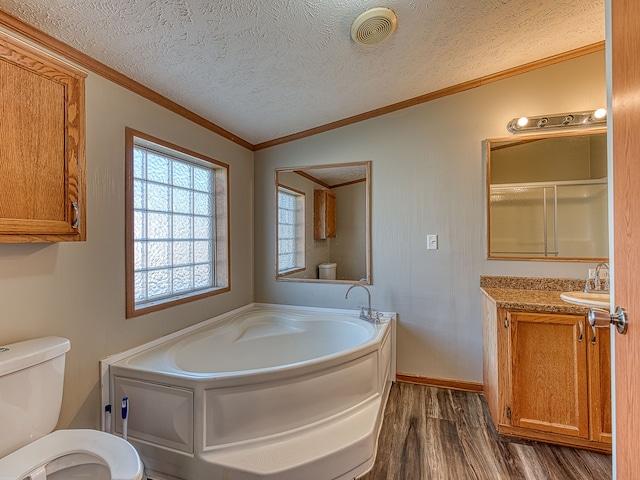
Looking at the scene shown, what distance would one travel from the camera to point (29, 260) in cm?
134

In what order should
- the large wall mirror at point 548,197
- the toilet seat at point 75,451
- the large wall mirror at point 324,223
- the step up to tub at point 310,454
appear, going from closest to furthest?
the toilet seat at point 75,451 < the step up to tub at point 310,454 < the large wall mirror at point 548,197 < the large wall mirror at point 324,223

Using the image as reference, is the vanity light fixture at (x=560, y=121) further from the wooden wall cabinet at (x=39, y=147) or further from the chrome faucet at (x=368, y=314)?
the wooden wall cabinet at (x=39, y=147)

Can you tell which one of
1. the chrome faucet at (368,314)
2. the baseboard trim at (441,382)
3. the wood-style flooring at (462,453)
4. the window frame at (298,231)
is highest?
the window frame at (298,231)

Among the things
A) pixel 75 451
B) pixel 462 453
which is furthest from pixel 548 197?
pixel 75 451

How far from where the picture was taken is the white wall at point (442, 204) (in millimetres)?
2355

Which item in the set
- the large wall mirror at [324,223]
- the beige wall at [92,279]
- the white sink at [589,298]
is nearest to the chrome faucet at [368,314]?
the large wall mirror at [324,223]

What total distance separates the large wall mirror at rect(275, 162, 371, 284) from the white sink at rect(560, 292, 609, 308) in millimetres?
1379

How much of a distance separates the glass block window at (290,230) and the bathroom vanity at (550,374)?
169cm

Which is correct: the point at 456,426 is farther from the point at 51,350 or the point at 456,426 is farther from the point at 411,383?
the point at 51,350

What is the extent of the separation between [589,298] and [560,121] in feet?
4.29

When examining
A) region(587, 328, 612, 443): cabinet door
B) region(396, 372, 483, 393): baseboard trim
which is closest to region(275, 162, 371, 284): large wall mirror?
region(396, 372, 483, 393): baseboard trim

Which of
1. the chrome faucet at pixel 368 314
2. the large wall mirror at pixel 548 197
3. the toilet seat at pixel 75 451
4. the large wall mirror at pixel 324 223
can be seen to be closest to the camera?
the toilet seat at pixel 75 451

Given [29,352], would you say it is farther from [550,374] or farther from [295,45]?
[550,374]

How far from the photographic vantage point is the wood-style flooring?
1.62m
